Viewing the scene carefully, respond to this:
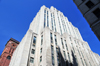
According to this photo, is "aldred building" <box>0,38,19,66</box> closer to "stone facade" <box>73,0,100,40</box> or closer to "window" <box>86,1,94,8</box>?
"stone facade" <box>73,0,100,40</box>

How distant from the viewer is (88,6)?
563 inches

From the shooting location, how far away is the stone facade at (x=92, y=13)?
1183 centimetres

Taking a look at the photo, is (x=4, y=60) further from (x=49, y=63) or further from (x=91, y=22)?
(x=91, y=22)

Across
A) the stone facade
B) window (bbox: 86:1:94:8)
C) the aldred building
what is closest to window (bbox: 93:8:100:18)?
the stone facade

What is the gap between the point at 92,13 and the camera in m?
13.0

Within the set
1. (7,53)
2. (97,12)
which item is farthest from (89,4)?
(7,53)

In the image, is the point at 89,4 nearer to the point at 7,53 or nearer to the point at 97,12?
the point at 97,12

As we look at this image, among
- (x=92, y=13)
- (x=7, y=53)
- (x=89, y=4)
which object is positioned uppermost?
(x=7, y=53)

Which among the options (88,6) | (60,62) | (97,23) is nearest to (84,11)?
(88,6)

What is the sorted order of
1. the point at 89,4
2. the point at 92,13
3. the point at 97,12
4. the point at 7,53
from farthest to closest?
the point at 7,53 → the point at 89,4 → the point at 92,13 → the point at 97,12

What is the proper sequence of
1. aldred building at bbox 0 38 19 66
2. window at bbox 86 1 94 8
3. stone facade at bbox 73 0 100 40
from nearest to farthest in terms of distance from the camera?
stone facade at bbox 73 0 100 40 < window at bbox 86 1 94 8 < aldred building at bbox 0 38 19 66

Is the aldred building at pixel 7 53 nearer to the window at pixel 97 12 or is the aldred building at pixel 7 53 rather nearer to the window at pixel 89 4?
the window at pixel 89 4

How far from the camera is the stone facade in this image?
1183 centimetres

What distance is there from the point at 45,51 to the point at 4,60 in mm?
39710
